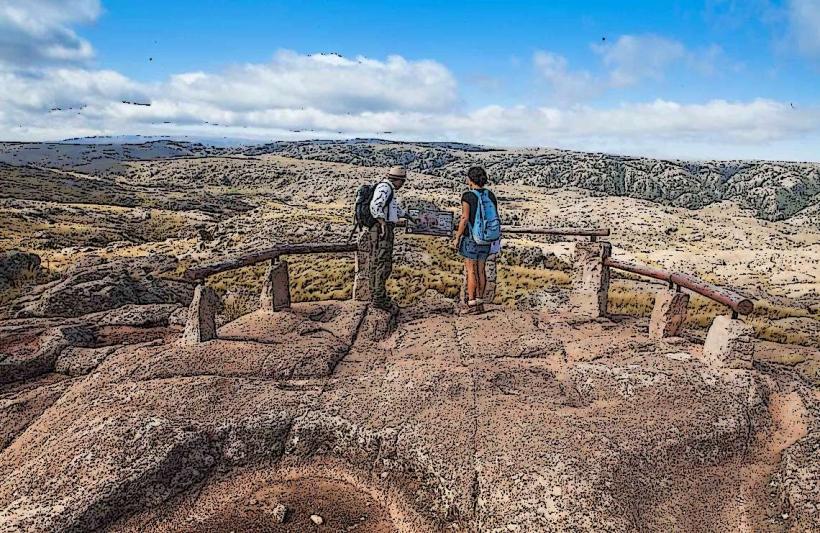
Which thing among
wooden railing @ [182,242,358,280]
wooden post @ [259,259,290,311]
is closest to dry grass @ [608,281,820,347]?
wooden railing @ [182,242,358,280]

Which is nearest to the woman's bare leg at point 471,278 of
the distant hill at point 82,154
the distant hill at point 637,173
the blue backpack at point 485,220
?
the blue backpack at point 485,220

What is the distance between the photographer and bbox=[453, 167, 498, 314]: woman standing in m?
8.33

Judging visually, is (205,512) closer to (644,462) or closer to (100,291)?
(644,462)

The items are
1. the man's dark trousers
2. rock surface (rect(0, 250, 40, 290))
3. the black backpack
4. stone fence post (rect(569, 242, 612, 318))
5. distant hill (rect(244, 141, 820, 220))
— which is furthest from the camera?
distant hill (rect(244, 141, 820, 220))

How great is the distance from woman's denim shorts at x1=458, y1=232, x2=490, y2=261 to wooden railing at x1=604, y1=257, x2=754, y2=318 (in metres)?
2.11

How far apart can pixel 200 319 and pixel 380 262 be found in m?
2.83

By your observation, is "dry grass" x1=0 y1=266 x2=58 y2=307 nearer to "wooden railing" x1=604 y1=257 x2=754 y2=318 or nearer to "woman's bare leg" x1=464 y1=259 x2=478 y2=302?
"woman's bare leg" x1=464 y1=259 x2=478 y2=302

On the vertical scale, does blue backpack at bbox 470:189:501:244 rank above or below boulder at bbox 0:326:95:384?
above

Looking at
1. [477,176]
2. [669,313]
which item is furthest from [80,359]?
[669,313]

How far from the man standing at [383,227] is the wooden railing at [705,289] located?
11.3 feet

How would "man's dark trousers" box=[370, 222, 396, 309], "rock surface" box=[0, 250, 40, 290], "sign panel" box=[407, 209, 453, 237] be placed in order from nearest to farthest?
"man's dark trousers" box=[370, 222, 396, 309]
"sign panel" box=[407, 209, 453, 237]
"rock surface" box=[0, 250, 40, 290]

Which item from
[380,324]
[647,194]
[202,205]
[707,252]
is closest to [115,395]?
[380,324]

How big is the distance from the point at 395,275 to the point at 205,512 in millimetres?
12606

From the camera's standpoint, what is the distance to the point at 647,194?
7856 centimetres
